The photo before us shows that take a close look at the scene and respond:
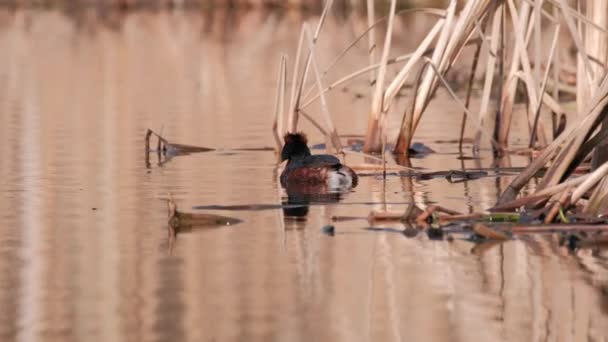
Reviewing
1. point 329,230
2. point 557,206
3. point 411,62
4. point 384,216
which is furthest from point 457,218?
point 411,62

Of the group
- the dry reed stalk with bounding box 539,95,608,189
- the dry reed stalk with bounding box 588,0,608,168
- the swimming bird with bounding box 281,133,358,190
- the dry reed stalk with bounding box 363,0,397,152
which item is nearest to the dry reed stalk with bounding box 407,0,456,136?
the dry reed stalk with bounding box 363,0,397,152

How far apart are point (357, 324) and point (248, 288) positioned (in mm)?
783

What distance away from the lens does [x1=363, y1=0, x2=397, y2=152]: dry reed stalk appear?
10836 mm

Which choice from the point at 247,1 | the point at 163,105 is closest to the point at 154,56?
the point at 163,105

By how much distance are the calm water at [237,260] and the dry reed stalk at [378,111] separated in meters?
0.41

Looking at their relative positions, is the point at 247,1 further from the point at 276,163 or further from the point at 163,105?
the point at 276,163

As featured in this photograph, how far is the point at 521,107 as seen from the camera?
16.3m

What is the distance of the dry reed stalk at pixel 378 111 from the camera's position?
427 inches

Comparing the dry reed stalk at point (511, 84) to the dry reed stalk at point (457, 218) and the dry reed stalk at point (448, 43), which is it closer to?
the dry reed stalk at point (448, 43)

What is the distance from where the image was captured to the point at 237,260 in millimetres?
6793

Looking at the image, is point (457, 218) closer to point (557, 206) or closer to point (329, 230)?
point (557, 206)

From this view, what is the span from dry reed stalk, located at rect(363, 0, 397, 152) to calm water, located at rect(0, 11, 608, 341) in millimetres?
414

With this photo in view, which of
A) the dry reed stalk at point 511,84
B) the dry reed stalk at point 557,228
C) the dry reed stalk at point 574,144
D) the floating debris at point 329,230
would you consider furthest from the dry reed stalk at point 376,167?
the dry reed stalk at point 557,228

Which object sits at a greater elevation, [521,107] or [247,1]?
[247,1]
